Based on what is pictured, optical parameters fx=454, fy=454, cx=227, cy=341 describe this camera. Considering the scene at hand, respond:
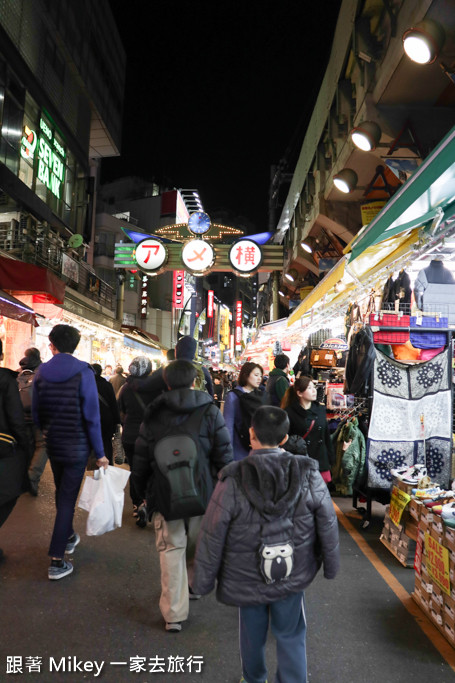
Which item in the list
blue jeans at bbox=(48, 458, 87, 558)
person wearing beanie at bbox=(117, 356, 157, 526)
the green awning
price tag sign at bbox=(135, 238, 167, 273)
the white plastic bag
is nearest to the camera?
the green awning

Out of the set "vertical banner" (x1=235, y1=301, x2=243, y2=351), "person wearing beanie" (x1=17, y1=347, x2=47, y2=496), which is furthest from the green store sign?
"vertical banner" (x1=235, y1=301, x2=243, y2=351)

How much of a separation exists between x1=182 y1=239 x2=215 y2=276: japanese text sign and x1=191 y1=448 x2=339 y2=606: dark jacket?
40.3ft

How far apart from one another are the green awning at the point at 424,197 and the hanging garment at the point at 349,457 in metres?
2.49

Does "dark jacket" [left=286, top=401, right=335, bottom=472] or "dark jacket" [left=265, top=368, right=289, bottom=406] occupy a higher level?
"dark jacket" [left=265, top=368, right=289, bottom=406]

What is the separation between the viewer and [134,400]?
5.89 meters

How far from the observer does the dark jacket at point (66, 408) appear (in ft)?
13.6

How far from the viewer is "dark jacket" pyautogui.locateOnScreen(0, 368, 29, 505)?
4.07 metres

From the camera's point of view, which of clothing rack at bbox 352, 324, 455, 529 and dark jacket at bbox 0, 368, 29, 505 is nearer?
dark jacket at bbox 0, 368, 29, 505

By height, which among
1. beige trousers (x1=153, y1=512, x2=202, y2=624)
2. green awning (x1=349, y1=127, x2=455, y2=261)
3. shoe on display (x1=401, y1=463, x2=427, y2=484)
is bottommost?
beige trousers (x1=153, y1=512, x2=202, y2=624)

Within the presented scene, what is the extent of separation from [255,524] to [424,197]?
3280 millimetres

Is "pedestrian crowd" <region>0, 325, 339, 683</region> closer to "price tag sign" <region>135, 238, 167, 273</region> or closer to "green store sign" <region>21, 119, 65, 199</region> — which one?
"price tag sign" <region>135, 238, 167, 273</region>

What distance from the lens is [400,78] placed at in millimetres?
7180

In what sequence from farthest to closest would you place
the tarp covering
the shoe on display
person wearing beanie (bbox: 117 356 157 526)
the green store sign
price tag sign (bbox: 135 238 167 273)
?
the green store sign < price tag sign (bbox: 135 238 167 273) < the tarp covering < person wearing beanie (bbox: 117 356 157 526) < the shoe on display

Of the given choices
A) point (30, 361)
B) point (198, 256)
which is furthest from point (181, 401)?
point (198, 256)
